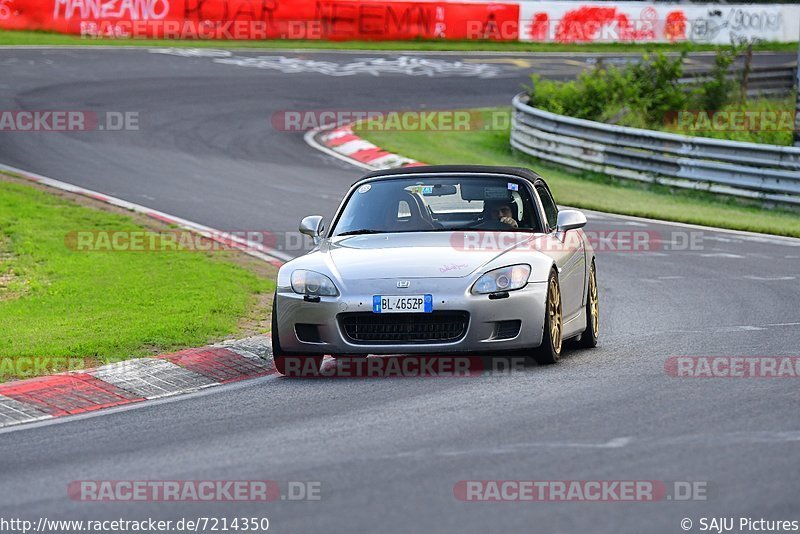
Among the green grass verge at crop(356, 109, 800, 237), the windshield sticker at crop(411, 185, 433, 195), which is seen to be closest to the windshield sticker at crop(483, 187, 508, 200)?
the windshield sticker at crop(411, 185, 433, 195)

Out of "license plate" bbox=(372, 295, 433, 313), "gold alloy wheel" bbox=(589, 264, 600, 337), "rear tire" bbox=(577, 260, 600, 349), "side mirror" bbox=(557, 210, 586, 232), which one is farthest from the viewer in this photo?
"gold alloy wheel" bbox=(589, 264, 600, 337)

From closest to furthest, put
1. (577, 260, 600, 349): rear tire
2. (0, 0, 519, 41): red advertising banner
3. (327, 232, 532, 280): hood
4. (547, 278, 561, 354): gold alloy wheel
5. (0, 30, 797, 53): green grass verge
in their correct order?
(327, 232, 532, 280): hood
(547, 278, 561, 354): gold alloy wheel
(577, 260, 600, 349): rear tire
(0, 30, 797, 53): green grass verge
(0, 0, 519, 41): red advertising banner

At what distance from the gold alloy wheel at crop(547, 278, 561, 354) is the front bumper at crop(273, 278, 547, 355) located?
155mm

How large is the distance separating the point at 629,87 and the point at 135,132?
10094 mm

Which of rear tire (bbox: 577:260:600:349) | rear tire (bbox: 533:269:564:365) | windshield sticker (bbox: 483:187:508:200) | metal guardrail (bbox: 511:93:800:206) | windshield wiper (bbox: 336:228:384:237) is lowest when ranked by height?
metal guardrail (bbox: 511:93:800:206)

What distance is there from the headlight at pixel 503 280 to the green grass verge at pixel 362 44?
26.3 meters

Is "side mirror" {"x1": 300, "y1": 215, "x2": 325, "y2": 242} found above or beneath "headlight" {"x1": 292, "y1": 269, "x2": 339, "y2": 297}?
above

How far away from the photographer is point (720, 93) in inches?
1208

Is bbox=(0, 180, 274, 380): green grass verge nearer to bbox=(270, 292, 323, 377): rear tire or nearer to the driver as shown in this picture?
bbox=(270, 292, 323, 377): rear tire

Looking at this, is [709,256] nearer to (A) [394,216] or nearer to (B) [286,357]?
(A) [394,216]

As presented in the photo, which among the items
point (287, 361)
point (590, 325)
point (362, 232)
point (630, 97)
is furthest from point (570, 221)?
point (630, 97)

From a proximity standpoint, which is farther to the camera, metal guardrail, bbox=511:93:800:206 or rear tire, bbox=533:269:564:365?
metal guardrail, bbox=511:93:800:206

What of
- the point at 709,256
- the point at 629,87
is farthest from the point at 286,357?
the point at 629,87

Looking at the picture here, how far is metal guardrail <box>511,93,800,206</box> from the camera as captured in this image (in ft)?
71.6
